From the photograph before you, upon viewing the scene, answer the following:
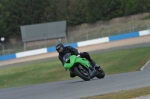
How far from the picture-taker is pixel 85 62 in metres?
14.5

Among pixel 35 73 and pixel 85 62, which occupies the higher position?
pixel 85 62

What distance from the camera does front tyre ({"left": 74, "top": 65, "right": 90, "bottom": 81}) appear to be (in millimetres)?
14262

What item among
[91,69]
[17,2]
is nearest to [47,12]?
[17,2]

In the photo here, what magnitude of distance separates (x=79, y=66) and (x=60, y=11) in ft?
243

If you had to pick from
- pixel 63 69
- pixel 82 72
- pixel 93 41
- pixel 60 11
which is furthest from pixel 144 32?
pixel 60 11

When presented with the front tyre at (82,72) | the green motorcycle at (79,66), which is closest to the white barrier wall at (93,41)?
the green motorcycle at (79,66)

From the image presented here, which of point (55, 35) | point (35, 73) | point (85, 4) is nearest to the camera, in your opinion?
point (35, 73)

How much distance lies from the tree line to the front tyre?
2608 inches

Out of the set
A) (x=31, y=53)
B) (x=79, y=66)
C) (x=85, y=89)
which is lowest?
(x=31, y=53)

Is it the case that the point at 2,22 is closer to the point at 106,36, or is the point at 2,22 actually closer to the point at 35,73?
the point at 106,36

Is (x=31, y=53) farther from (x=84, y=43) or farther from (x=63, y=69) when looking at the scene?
(x=63, y=69)

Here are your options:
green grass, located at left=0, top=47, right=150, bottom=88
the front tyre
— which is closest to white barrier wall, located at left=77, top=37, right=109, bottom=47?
green grass, located at left=0, top=47, right=150, bottom=88

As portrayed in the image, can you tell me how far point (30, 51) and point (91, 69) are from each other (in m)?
41.2

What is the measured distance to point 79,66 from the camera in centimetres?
1441
